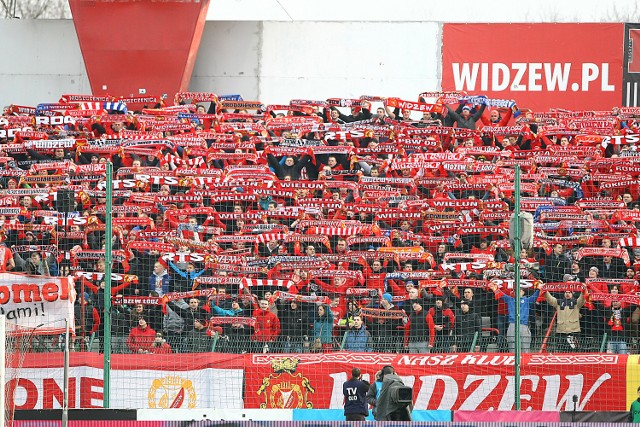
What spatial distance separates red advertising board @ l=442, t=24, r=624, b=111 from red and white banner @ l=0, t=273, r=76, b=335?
2078 centimetres

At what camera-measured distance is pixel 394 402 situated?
14461 mm

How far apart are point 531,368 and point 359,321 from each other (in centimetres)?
227

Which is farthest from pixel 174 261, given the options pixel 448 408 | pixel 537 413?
pixel 537 413

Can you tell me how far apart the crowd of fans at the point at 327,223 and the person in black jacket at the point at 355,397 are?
1.45 metres

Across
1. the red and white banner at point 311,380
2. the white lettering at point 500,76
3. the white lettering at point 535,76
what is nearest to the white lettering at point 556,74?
the white lettering at point 535,76

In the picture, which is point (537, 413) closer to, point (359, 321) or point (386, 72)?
point (359, 321)

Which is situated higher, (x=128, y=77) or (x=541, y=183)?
(x=128, y=77)

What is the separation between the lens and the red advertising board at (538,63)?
3503 cm

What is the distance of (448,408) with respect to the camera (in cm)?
1623

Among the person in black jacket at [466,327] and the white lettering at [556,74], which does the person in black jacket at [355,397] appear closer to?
the person in black jacket at [466,327]

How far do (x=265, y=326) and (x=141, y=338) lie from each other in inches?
61.5

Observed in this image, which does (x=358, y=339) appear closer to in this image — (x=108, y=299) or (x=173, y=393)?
(x=173, y=393)

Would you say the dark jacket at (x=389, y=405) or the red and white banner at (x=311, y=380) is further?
the red and white banner at (x=311, y=380)

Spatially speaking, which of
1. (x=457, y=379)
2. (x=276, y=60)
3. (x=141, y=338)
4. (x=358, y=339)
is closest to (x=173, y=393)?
(x=141, y=338)
